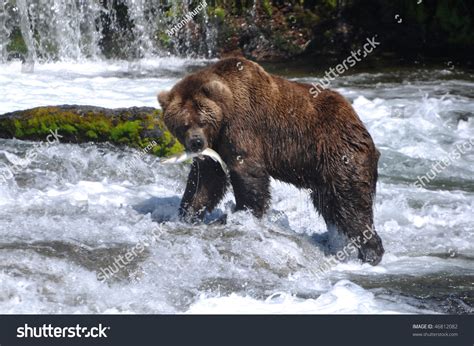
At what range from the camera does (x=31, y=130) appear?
11.7 metres

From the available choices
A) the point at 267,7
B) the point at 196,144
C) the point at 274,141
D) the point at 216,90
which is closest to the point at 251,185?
the point at 274,141

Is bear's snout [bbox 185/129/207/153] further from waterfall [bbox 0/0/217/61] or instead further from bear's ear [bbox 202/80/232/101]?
waterfall [bbox 0/0/217/61]

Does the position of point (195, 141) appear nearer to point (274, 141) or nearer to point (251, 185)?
point (251, 185)

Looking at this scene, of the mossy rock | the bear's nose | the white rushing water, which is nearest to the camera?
the white rushing water

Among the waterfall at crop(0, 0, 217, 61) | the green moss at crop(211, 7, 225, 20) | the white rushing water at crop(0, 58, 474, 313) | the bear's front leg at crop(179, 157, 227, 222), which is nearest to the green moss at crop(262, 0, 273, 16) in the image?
the green moss at crop(211, 7, 225, 20)

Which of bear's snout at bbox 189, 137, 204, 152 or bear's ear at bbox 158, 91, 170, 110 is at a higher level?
bear's ear at bbox 158, 91, 170, 110

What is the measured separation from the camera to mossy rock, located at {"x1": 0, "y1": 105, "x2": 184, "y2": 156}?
11312 millimetres

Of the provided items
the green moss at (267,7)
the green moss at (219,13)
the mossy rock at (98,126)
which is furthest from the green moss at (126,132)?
the green moss at (267,7)

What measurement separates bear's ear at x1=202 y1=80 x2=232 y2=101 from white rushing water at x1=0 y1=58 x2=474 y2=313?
108 cm

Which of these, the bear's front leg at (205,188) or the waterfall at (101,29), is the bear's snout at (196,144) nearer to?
the bear's front leg at (205,188)

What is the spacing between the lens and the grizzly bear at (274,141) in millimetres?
8695

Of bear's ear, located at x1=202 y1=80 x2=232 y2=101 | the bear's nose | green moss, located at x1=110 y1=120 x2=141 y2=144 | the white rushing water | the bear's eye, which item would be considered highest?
bear's ear, located at x1=202 y1=80 x2=232 y2=101

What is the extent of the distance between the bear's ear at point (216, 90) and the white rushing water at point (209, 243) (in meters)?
1.08
